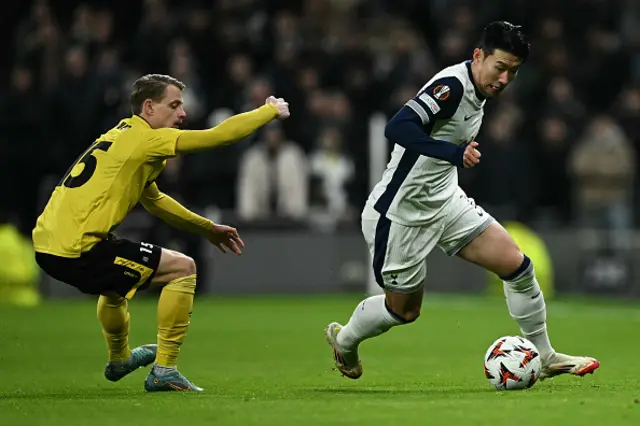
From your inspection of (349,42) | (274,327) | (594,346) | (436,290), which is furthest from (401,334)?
(349,42)

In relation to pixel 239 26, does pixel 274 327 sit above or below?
below

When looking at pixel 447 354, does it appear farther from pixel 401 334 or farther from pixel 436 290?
pixel 436 290

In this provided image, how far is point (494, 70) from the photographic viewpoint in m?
8.10

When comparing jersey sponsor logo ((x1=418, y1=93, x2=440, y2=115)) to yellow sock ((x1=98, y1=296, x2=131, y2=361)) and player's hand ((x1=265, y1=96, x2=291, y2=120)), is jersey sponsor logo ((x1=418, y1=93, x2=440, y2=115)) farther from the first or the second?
yellow sock ((x1=98, y1=296, x2=131, y2=361))

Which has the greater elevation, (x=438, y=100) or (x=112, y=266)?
(x=438, y=100)

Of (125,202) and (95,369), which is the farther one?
(95,369)

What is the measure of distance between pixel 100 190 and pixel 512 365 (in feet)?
8.52

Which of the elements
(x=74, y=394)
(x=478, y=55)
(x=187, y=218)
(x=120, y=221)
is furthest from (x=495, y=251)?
(x=74, y=394)

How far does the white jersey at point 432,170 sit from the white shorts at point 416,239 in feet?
0.18

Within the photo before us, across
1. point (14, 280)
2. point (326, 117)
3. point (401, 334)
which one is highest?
point (326, 117)

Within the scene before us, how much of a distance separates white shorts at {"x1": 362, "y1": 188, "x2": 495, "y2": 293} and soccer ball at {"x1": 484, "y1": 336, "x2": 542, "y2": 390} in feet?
2.32

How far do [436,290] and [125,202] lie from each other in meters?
11.8

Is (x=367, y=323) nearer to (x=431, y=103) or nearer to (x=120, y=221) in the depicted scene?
(x=431, y=103)

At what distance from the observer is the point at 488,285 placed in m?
19.5
